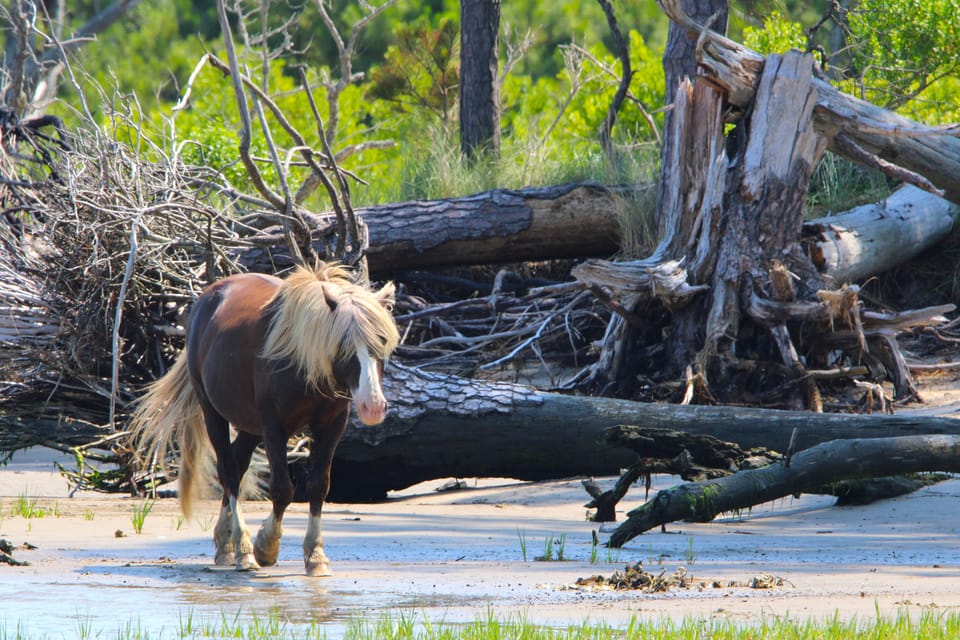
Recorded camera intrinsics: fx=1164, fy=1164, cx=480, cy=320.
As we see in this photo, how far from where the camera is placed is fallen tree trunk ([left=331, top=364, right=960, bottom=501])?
7777mm

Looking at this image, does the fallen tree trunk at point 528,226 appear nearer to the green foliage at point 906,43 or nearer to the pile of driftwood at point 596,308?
the pile of driftwood at point 596,308

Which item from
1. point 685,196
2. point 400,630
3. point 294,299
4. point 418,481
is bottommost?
point 400,630

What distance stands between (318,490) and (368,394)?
824mm

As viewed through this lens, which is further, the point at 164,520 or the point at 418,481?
the point at 418,481

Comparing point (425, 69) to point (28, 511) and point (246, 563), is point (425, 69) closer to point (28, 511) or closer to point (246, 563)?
point (28, 511)

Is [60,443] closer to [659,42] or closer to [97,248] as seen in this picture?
[97,248]

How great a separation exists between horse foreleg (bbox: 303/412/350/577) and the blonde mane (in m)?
0.39

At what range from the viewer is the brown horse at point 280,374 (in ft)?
17.5

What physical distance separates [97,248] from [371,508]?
112 inches

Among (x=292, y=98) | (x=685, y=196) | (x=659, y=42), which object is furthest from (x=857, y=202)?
(x=659, y=42)

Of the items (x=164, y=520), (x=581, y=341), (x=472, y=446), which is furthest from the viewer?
(x=581, y=341)

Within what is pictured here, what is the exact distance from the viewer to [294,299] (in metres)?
5.62

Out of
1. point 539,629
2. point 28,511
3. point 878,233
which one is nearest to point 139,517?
point 28,511

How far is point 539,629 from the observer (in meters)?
4.02
